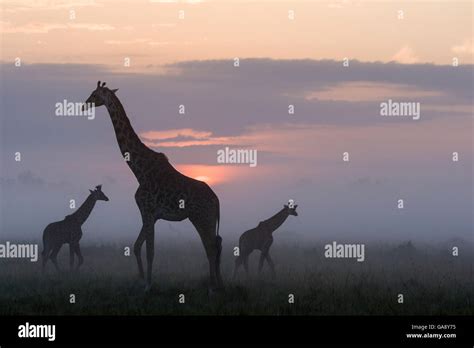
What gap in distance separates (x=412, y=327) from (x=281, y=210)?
11003 millimetres

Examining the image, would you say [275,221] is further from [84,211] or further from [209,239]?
[209,239]

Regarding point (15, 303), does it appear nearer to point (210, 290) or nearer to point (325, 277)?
point (210, 290)

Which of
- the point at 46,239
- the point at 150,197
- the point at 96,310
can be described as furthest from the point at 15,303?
the point at 46,239

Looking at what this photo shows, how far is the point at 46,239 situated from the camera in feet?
86.1

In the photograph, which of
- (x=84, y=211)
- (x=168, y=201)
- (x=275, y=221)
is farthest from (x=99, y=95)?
(x=275, y=221)

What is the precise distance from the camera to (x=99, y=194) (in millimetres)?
27828

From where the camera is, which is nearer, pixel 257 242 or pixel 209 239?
pixel 209 239

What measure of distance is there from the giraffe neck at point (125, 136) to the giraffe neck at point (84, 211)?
170 inches

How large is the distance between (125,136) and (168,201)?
2150mm

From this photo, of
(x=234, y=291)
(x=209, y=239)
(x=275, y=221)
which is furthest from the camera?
(x=275, y=221)

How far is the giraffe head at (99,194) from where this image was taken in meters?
27.7

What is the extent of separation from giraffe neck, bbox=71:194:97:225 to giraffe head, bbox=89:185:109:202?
0.89 ft

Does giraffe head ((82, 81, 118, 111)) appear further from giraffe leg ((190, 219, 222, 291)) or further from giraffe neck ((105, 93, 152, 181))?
giraffe leg ((190, 219, 222, 291))

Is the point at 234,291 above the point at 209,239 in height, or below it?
below
